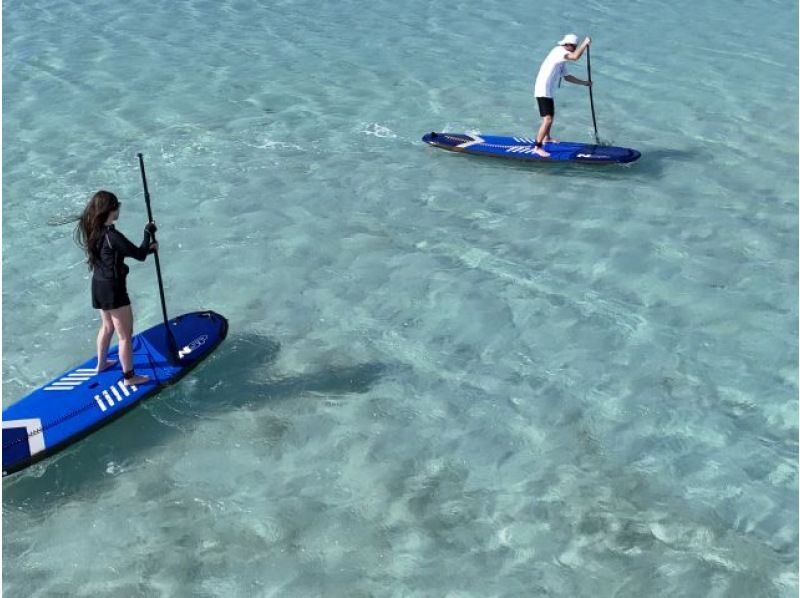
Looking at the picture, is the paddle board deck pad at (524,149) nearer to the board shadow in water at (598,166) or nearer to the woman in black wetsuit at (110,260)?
the board shadow in water at (598,166)

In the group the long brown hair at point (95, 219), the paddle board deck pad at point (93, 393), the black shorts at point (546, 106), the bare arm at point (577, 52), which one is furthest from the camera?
the black shorts at point (546, 106)

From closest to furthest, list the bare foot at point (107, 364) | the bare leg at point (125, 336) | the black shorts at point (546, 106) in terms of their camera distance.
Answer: the bare leg at point (125, 336) < the bare foot at point (107, 364) < the black shorts at point (546, 106)

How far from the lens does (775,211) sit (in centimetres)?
1421

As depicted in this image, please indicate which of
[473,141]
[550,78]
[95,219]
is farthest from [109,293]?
[550,78]

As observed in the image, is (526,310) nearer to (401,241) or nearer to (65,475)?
(401,241)

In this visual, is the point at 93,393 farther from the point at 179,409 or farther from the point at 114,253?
the point at 114,253

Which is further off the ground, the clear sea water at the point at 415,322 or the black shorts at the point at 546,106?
the black shorts at the point at 546,106

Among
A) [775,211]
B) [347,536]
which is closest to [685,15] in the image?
[775,211]

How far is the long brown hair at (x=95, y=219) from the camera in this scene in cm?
885

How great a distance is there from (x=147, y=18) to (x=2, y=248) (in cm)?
1063

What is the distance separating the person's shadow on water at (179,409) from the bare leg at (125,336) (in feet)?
1.05

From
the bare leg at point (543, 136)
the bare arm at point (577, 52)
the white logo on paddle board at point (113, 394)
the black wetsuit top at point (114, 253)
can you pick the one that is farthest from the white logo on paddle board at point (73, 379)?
the bare arm at point (577, 52)

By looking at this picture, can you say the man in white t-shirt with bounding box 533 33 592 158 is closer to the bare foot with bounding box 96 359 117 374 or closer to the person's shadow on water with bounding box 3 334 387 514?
the person's shadow on water with bounding box 3 334 387 514

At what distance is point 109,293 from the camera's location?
9234mm
